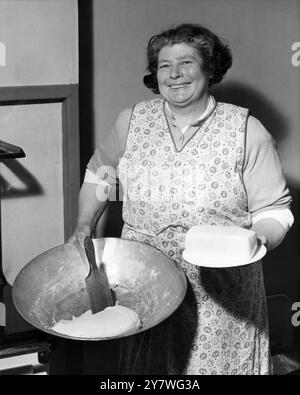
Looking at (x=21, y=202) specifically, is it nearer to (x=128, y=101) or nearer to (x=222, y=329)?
(x=128, y=101)

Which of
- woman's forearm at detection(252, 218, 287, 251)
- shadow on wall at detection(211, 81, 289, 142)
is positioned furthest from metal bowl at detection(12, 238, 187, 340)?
shadow on wall at detection(211, 81, 289, 142)

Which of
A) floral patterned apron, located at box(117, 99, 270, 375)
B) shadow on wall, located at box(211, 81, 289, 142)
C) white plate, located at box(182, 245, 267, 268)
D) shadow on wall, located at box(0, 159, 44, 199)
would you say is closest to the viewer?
white plate, located at box(182, 245, 267, 268)

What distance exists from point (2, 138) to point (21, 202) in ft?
0.33

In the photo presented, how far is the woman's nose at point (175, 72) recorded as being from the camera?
0.76m

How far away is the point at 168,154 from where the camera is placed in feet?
2.61

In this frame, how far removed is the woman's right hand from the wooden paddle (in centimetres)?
2

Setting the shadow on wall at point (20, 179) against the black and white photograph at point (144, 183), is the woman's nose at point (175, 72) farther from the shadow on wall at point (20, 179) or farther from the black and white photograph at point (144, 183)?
the shadow on wall at point (20, 179)

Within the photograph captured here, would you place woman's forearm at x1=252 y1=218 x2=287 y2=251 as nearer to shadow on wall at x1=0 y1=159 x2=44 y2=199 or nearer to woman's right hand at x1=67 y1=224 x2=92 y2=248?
woman's right hand at x1=67 y1=224 x2=92 y2=248

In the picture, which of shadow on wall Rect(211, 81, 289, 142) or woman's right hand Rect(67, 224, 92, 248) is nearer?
woman's right hand Rect(67, 224, 92, 248)

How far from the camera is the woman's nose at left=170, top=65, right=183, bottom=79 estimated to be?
0.76 meters

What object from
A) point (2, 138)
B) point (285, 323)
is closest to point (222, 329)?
point (285, 323)

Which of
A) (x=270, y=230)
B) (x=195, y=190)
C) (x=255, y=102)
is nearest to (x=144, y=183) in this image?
(x=195, y=190)

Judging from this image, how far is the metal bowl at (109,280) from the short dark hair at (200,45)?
0.81 ft

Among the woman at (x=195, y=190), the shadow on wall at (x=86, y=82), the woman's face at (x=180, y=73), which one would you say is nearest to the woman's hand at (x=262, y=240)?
the woman at (x=195, y=190)
